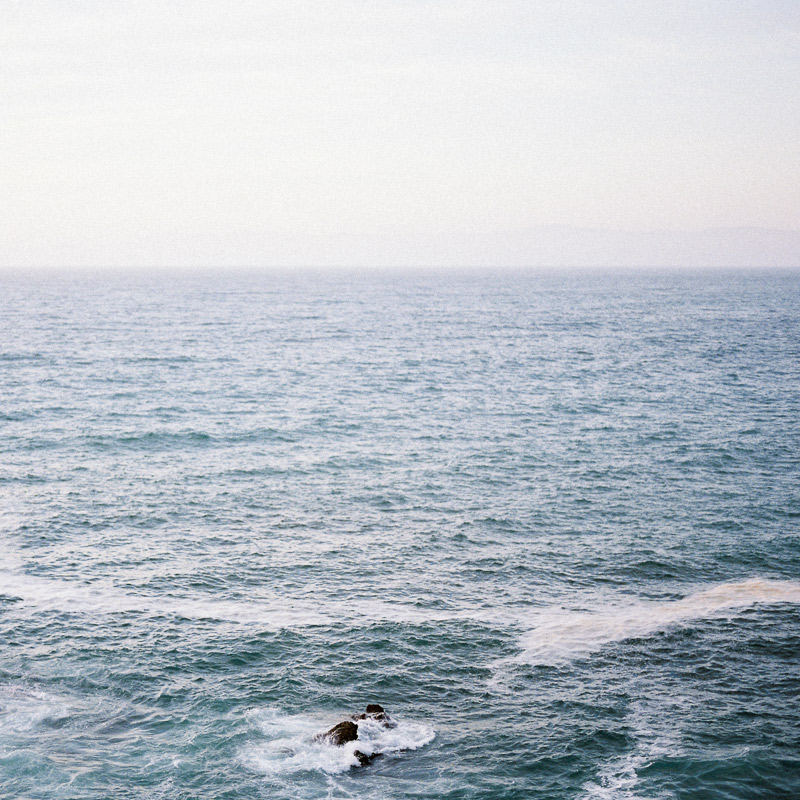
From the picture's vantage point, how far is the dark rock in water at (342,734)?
1229 inches

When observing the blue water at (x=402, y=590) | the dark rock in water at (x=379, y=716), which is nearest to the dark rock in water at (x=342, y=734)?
the blue water at (x=402, y=590)

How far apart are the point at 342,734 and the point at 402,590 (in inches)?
576

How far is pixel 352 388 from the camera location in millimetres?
98688

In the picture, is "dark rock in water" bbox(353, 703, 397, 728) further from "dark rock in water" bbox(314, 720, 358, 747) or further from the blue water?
"dark rock in water" bbox(314, 720, 358, 747)

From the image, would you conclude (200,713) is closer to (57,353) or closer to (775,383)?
(775,383)

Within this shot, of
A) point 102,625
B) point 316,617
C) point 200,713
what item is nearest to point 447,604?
point 316,617

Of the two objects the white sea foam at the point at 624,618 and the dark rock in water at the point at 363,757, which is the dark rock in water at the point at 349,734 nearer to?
the dark rock in water at the point at 363,757

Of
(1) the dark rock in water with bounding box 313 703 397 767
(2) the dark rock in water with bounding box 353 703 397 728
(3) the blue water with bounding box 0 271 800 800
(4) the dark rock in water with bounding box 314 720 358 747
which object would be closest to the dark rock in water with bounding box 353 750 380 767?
(1) the dark rock in water with bounding box 313 703 397 767

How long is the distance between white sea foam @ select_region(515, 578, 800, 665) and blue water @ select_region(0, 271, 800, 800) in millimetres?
155

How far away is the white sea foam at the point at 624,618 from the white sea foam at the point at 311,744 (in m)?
8.19

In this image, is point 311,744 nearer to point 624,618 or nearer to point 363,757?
point 363,757

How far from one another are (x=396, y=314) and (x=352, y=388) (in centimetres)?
10044

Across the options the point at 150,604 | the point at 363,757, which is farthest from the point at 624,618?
the point at 150,604

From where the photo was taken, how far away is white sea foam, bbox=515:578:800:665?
3909 centimetres
